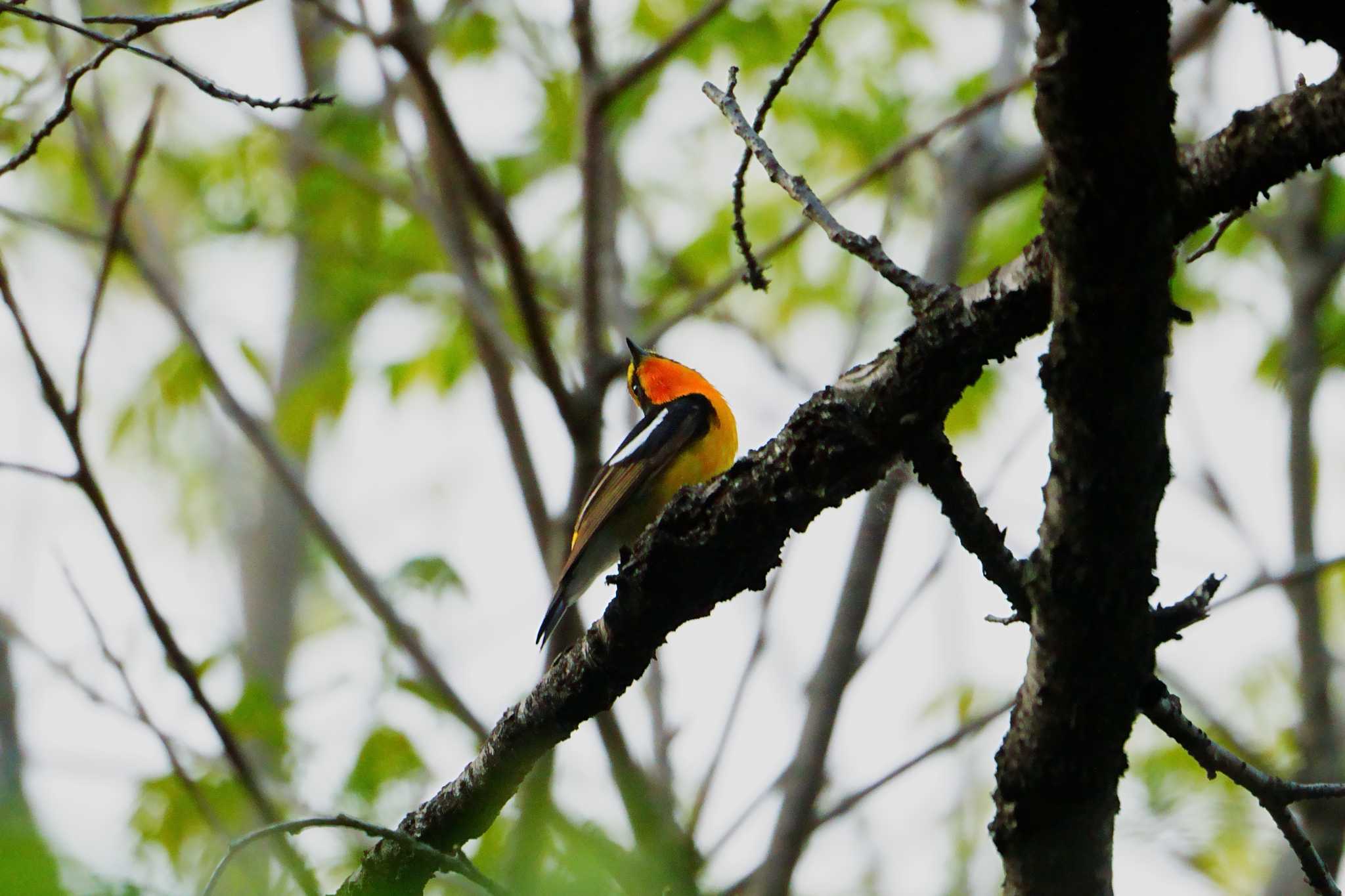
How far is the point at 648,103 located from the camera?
261 inches

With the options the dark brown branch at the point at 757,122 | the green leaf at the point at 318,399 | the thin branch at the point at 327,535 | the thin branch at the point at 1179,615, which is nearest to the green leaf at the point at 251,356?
the green leaf at the point at 318,399

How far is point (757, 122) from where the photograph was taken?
2.52 metres

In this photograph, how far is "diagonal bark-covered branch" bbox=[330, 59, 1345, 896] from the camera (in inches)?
69.8

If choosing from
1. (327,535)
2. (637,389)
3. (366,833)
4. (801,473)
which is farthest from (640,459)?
(801,473)

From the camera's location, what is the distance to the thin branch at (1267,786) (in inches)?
87.7

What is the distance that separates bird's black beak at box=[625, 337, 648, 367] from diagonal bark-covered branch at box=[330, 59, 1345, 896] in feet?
8.73

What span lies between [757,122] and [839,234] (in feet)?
1.48

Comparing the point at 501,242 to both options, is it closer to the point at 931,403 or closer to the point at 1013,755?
the point at 931,403

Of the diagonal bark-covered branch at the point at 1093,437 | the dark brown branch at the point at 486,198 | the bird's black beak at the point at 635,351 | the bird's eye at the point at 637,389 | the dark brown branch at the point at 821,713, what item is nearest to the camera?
the diagonal bark-covered branch at the point at 1093,437

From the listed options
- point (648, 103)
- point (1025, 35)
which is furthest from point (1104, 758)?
point (1025, 35)

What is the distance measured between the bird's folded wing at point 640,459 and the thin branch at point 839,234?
8.99 ft

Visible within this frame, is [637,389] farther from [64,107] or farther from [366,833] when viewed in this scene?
[366,833]

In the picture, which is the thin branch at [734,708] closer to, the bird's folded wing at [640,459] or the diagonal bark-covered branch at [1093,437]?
the bird's folded wing at [640,459]

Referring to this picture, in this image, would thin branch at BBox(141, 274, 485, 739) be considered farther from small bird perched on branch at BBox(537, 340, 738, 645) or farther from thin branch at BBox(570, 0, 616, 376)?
thin branch at BBox(570, 0, 616, 376)
